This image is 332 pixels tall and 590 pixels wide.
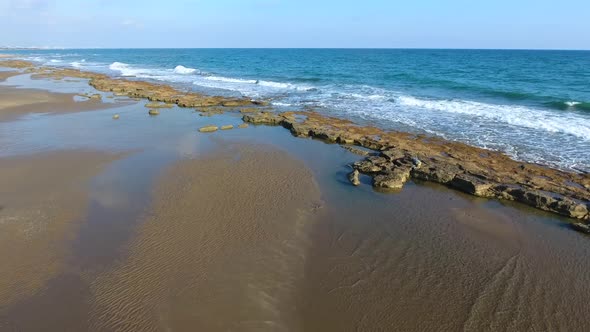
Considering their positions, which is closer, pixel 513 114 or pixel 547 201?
pixel 547 201

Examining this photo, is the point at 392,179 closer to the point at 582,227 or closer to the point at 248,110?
the point at 582,227

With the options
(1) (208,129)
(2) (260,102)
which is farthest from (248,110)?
(1) (208,129)

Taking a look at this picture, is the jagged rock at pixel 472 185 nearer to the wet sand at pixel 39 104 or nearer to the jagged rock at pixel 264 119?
the jagged rock at pixel 264 119

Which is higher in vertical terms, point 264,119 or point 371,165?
point 264,119

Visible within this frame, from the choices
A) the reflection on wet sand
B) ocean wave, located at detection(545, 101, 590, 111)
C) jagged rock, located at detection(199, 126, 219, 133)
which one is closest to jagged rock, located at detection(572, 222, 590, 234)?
the reflection on wet sand

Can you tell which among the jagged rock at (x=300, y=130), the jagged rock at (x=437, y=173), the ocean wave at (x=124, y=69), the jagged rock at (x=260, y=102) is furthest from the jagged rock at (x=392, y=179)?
the ocean wave at (x=124, y=69)

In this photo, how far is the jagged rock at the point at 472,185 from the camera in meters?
10.6

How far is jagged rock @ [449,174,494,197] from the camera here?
10617 millimetres

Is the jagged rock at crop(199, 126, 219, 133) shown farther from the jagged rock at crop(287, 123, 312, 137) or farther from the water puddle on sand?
the water puddle on sand

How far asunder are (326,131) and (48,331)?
13.7 metres

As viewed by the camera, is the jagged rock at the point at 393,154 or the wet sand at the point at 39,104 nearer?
the jagged rock at the point at 393,154

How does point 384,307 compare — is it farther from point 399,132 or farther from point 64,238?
point 399,132

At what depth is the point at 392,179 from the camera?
445 inches

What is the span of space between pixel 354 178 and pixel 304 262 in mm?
4793
